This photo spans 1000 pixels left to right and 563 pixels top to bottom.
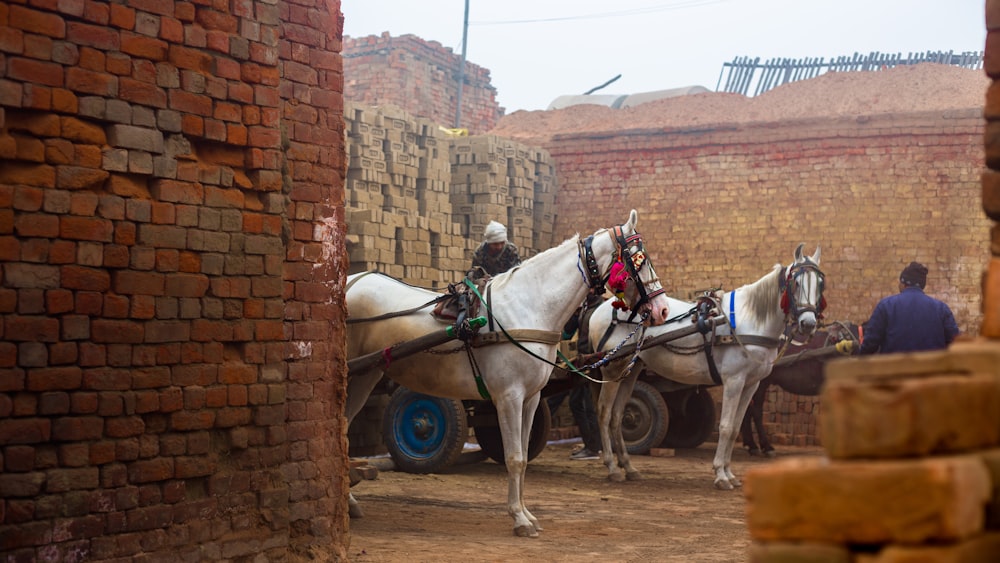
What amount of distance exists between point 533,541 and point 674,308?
14.9 ft

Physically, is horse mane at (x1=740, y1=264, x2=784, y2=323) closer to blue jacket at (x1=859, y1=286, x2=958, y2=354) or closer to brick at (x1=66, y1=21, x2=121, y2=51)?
blue jacket at (x1=859, y1=286, x2=958, y2=354)

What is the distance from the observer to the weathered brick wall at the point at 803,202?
15617 mm

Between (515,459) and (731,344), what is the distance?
3816mm

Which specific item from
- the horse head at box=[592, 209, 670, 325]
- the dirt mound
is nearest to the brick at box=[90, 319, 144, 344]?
the horse head at box=[592, 209, 670, 325]

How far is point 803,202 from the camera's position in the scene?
647 inches

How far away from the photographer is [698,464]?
41.4 feet

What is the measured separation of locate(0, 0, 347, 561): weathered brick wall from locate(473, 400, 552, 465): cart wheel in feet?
16.0

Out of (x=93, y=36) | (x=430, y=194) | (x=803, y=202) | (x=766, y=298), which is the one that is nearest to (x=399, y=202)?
(x=430, y=194)

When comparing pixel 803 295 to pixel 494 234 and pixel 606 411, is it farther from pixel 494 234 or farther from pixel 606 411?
pixel 494 234

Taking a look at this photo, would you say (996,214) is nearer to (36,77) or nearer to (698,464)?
(36,77)

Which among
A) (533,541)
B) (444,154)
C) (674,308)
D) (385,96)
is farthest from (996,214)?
(385,96)

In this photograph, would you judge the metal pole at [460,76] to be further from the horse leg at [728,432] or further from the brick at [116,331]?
the brick at [116,331]

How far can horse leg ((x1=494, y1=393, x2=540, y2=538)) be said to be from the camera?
7469 millimetres

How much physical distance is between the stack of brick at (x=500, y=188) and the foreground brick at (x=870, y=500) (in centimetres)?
1344
